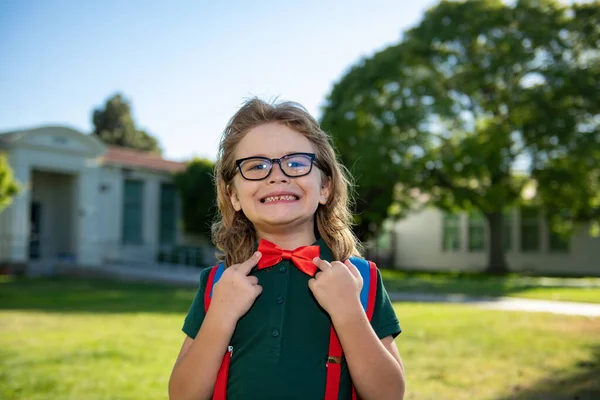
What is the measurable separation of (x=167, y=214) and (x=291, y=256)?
2620 centimetres

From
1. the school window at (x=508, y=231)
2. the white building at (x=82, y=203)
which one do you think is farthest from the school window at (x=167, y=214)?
the school window at (x=508, y=231)

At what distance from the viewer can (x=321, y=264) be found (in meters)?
1.95

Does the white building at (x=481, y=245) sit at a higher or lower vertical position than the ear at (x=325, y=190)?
lower

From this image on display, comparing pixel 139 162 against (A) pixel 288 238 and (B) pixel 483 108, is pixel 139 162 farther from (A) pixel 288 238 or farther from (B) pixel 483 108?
(A) pixel 288 238

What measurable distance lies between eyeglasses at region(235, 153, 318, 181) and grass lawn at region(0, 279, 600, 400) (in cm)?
321

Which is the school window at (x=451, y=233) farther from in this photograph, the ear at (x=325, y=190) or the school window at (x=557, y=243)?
the ear at (x=325, y=190)

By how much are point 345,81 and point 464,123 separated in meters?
5.12

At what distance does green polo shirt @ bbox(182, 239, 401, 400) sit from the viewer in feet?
6.09

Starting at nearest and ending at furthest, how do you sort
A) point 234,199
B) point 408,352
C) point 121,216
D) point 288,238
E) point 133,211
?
point 288,238
point 234,199
point 408,352
point 121,216
point 133,211

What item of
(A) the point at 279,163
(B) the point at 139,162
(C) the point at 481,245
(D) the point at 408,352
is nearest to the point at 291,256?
(A) the point at 279,163

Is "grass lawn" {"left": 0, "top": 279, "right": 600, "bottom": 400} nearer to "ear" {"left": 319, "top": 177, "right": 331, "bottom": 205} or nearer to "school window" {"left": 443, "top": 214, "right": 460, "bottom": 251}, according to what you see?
"ear" {"left": 319, "top": 177, "right": 331, "bottom": 205}

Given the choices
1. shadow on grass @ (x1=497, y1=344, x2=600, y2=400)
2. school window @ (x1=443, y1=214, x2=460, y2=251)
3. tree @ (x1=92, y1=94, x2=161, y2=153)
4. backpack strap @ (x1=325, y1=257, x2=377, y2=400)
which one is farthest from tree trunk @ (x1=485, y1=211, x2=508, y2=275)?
tree @ (x1=92, y1=94, x2=161, y2=153)

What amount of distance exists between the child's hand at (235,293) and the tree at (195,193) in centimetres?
2375

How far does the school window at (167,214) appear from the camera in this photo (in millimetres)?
27266
